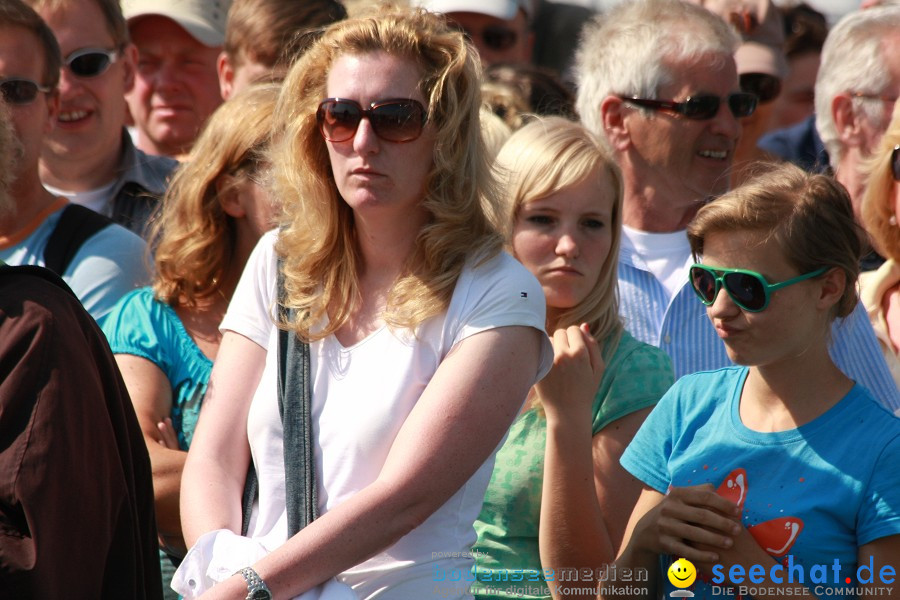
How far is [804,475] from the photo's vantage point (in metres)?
2.48

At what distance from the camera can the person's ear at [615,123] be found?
4.40 m

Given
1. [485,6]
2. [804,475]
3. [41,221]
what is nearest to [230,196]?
[41,221]

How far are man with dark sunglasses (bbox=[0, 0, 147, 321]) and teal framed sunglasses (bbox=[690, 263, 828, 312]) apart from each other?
1.97 m

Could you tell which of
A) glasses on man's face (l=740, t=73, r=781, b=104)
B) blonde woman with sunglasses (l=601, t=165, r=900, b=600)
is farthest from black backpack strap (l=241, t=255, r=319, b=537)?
glasses on man's face (l=740, t=73, r=781, b=104)

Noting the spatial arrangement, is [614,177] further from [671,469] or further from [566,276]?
[671,469]

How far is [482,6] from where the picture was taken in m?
5.93

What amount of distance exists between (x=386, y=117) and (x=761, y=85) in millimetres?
3093

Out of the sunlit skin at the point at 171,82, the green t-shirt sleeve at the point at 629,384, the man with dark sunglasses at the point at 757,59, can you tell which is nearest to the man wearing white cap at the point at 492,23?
the man with dark sunglasses at the point at 757,59

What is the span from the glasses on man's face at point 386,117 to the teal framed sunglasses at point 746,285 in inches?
29.3

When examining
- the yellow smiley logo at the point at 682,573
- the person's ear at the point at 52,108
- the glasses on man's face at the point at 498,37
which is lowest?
→ the yellow smiley logo at the point at 682,573

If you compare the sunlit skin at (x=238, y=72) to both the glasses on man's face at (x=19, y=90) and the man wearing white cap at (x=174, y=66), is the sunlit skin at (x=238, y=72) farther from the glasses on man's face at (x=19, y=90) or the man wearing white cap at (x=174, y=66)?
the glasses on man's face at (x=19, y=90)

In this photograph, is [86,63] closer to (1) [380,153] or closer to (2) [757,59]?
(1) [380,153]

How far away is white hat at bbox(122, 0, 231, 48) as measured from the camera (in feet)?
17.0

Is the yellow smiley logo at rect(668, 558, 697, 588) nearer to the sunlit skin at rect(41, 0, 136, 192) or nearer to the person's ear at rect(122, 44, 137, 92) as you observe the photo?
the sunlit skin at rect(41, 0, 136, 192)
